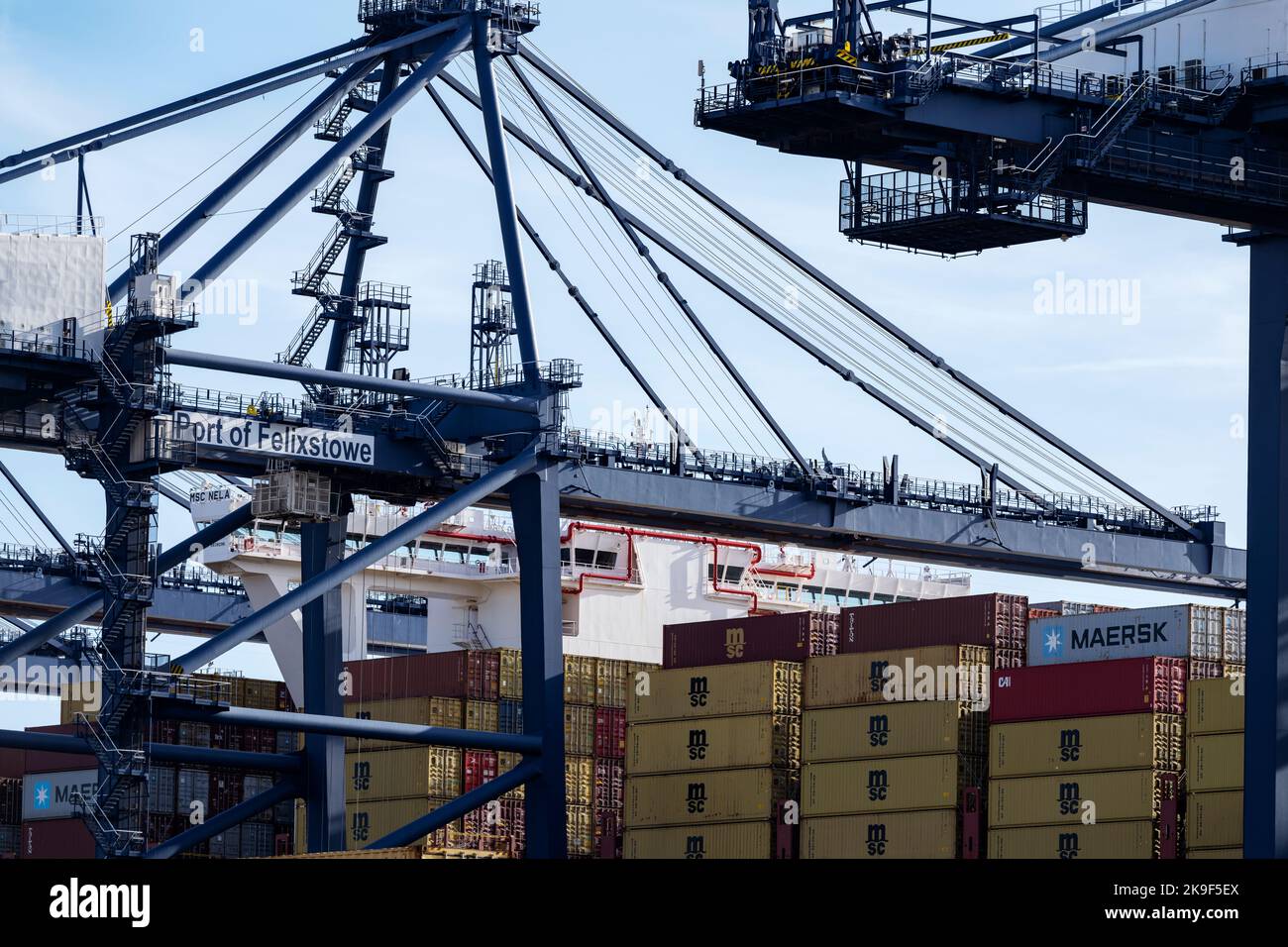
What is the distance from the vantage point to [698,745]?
4731 cm

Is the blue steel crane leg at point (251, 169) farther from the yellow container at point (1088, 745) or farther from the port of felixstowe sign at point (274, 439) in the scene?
the yellow container at point (1088, 745)

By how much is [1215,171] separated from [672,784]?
17.2 metres

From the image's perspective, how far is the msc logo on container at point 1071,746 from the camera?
135ft

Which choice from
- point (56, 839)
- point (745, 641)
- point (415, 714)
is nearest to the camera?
point (745, 641)

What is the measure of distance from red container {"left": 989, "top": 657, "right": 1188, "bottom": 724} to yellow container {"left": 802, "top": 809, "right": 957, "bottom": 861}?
218cm

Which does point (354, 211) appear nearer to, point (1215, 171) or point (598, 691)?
point (598, 691)

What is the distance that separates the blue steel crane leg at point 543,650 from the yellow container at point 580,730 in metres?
4.83

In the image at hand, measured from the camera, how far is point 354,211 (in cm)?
5100

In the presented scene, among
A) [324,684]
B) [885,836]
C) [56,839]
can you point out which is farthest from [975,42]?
[56,839]

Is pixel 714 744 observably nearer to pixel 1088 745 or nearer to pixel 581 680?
pixel 581 680

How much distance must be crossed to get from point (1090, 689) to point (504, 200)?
15562mm

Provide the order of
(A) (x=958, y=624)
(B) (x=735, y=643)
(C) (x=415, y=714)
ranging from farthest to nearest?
1. (C) (x=415, y=714)
2. (B) (x=735, y=643)
3. (A) (x=958, y=624)

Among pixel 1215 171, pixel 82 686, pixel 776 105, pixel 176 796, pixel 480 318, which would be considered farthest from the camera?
pixel 480 318
